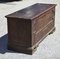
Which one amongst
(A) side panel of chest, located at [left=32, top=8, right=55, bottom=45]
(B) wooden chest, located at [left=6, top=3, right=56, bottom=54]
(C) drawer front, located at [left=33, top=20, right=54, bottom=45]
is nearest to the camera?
(B) wooden chest, located at [left=6, top=3, right=56, bottom=54]

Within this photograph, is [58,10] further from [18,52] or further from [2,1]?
[18,52]

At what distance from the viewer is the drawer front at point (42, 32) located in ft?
20.3

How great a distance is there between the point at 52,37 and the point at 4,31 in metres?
1.76

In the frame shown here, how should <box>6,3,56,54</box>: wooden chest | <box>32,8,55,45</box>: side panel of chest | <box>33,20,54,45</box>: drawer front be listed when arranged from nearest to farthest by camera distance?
<box>6,3,56,54</box>: wooden chest → <box>32,8,55,45</box>: side panel of chest → <box>33,20,54,45</box>: drawer front

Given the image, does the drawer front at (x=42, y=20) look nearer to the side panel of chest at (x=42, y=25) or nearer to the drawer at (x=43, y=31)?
the side panel of chest at (x=42, y=25)

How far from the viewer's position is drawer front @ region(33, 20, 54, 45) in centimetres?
619

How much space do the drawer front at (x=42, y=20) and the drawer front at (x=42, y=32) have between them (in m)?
0.11

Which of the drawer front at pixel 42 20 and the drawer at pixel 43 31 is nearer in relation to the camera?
the drawer front at pixel 42 20

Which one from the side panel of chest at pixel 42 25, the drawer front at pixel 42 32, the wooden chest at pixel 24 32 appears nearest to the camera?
the wooden chest at pixel 24 32

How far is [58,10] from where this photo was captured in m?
11.8

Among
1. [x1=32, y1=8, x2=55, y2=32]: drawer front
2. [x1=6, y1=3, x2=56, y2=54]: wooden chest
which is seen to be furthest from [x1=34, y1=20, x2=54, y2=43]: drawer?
[x1=32, y1=8, x2=55, y2=32]: drawer front

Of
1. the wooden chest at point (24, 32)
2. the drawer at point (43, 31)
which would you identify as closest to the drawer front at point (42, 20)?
the wooden chest at point (24, 32)

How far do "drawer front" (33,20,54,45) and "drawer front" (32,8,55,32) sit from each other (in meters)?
0.11

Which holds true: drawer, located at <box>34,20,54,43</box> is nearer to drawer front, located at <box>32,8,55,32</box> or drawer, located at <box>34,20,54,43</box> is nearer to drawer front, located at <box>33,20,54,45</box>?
drawer front, located at <box>33,20,54,45</box>
